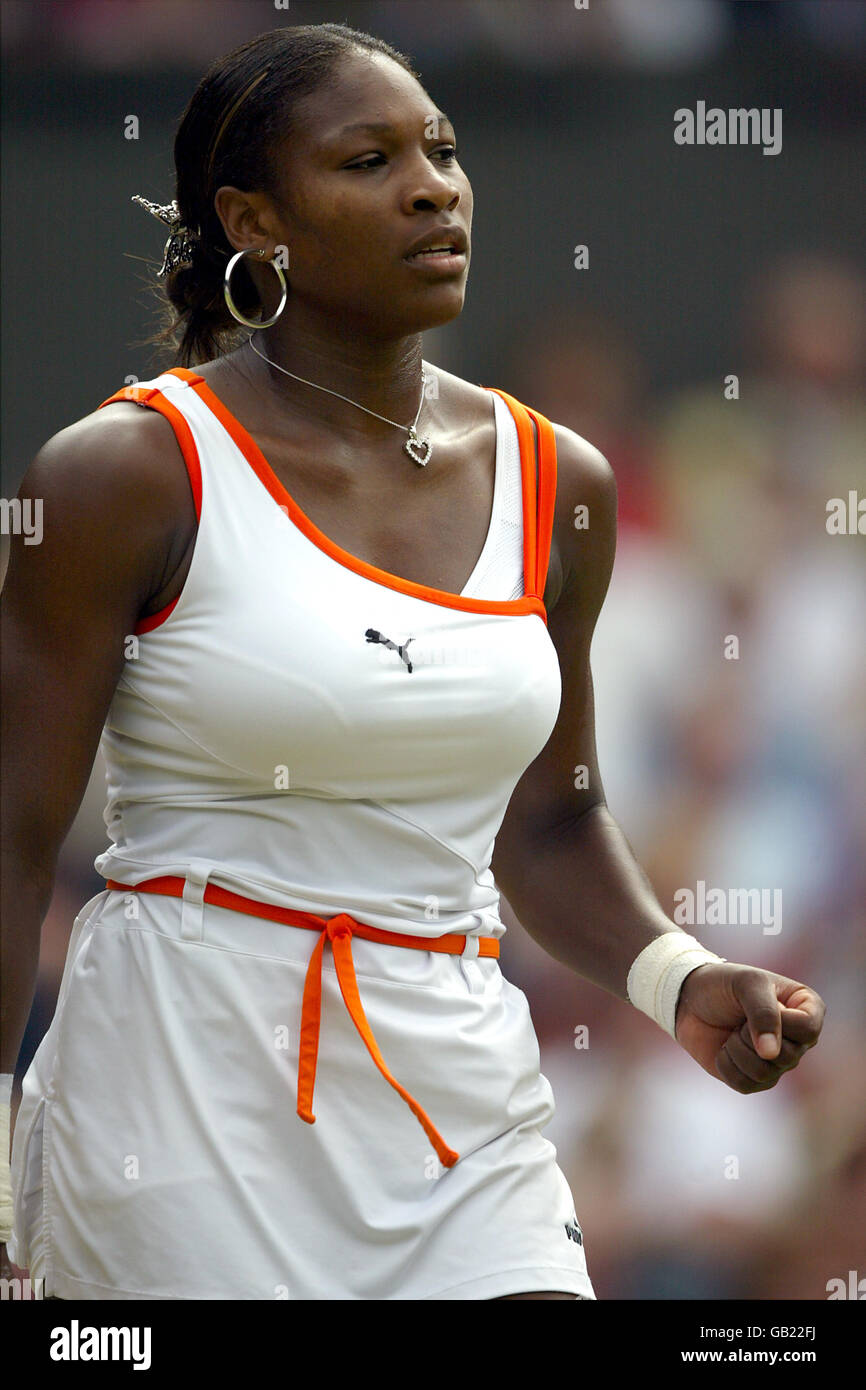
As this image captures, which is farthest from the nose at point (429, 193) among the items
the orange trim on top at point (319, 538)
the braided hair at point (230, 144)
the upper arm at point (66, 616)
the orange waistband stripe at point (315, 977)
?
the orange waistband stripe at point (315, 977)

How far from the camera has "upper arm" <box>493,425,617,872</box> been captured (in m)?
1.85

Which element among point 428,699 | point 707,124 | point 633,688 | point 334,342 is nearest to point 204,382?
point 334,342

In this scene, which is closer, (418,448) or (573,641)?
(418,448)

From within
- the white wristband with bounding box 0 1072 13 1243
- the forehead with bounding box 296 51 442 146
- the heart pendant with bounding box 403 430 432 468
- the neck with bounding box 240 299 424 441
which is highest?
the forehead with bounding box 296 51 442 146

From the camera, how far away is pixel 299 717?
1.49 metres

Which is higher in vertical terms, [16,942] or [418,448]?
[418,448]

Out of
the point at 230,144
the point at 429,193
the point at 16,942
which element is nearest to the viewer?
the point at 16,942

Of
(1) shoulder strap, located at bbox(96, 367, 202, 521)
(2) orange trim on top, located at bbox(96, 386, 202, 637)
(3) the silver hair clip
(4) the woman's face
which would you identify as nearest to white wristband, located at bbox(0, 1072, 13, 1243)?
(2) orange trim on top, located at bbox(96, 386, 202, 637)

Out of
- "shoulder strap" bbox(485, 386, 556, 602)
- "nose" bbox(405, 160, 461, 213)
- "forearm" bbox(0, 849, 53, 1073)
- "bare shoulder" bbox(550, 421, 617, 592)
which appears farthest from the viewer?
"bare shoulder" bbox(550, 421, 617, 592)

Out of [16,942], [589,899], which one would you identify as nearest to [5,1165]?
[16,942]

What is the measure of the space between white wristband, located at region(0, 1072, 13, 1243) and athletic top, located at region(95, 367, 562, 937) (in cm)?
21

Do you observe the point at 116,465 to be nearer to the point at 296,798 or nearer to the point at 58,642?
the point at 58,642

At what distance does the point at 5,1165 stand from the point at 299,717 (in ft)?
1.53

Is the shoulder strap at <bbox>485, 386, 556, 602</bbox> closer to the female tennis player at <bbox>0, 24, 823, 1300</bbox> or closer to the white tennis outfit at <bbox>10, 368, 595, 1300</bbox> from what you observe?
the female tennis player at <bbox>0, 24, 823, 1300</bbox>
